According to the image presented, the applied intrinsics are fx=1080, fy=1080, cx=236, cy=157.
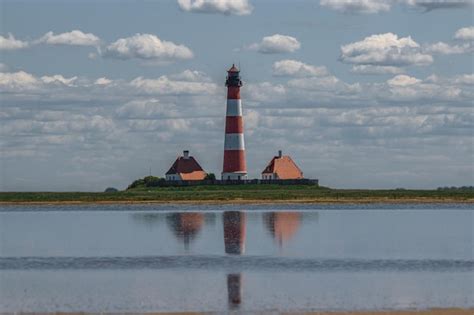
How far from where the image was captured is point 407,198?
96062 mm

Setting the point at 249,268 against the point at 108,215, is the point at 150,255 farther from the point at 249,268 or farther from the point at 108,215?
the point at 108,215

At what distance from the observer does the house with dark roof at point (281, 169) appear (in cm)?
10412

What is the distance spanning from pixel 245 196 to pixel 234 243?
4551 centimetres

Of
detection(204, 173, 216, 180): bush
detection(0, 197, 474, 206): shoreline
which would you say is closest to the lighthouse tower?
detection(0, 197, 474, 206): shoreline

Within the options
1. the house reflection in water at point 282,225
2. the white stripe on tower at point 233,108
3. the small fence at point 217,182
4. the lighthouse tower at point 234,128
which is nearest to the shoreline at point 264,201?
the lighthouse tower at point 234,128

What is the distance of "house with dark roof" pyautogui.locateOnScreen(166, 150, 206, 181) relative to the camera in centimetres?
10425

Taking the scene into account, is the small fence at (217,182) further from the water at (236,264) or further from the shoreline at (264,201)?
the water at (236,264)

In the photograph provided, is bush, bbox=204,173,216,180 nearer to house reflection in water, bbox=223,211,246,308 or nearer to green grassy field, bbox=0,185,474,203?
green grassy field, bbox=0,185,474,203

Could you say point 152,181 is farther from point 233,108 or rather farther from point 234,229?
point 234,229

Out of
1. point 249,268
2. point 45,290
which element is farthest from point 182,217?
point 45,290

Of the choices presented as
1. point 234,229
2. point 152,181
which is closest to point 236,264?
point 234,229

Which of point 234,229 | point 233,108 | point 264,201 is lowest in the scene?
point 234,229

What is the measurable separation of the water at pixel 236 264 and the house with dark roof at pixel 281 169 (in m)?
40.8

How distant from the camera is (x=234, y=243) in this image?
44562 millimetres
